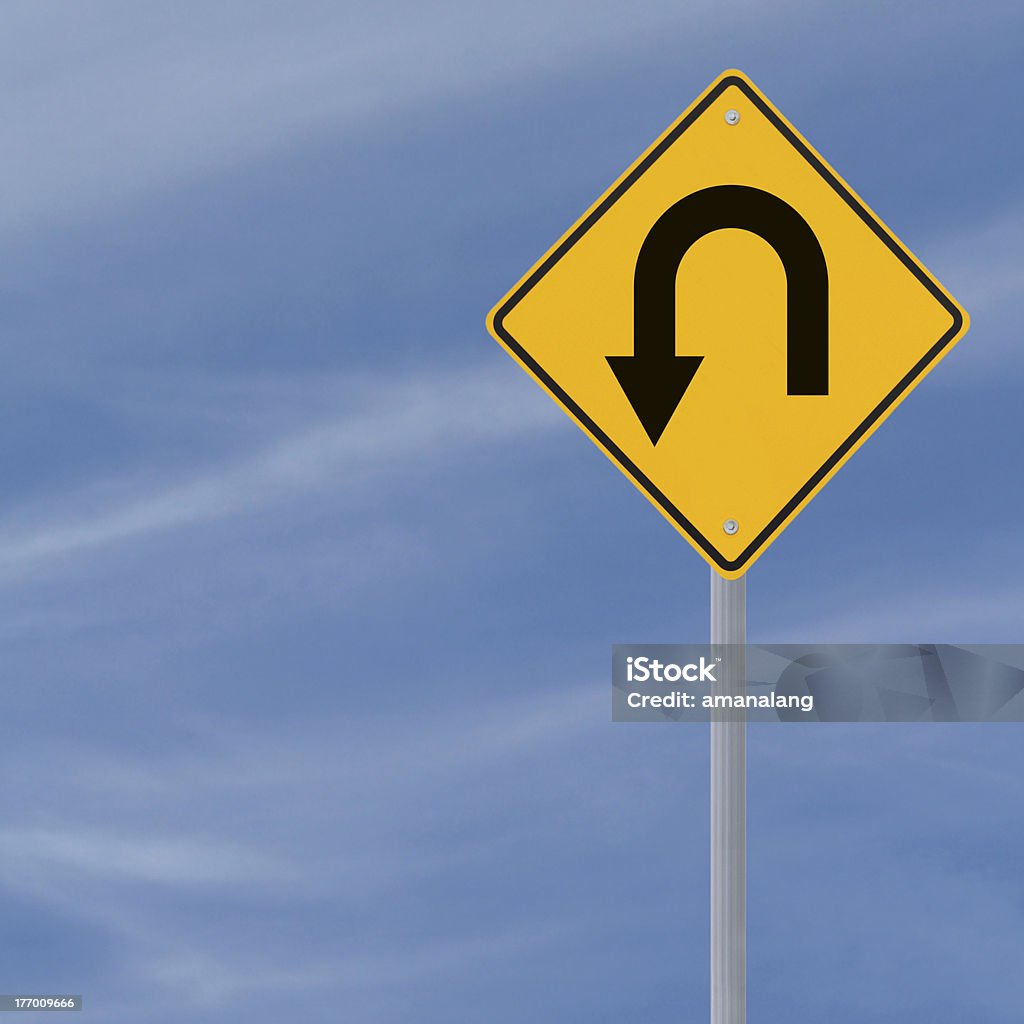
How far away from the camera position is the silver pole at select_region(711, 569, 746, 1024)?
4.10 meters

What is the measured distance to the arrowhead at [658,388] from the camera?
414cm

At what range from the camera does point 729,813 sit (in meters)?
4.11

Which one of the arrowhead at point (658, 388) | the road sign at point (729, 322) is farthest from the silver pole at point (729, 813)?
the arrowhead at point (658, 388)

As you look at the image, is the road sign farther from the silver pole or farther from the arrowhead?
the silver pole

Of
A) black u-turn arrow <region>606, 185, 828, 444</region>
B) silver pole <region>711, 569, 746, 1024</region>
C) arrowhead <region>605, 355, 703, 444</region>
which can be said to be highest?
black u-turn arrow <region>606, 185, 828, 444</region>

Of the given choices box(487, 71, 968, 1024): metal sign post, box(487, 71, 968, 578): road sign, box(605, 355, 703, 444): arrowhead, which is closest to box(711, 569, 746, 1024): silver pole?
box(487, 71, 968, 1024): metal sign post

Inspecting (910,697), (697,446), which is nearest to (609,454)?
(697,446)

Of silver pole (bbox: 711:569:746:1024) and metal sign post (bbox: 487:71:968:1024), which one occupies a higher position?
metal sign post (bbox: 487:71:968:1024)

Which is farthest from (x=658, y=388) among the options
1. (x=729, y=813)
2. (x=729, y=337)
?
(x=729, y=813)

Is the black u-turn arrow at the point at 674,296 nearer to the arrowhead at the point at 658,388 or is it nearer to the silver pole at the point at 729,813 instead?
the arrowhead at the point at 658,388

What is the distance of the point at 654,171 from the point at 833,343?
0.81 meters

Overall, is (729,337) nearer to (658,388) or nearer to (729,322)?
(729,322)

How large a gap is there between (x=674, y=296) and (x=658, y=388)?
0.31 m

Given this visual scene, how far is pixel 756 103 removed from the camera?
426 cm
